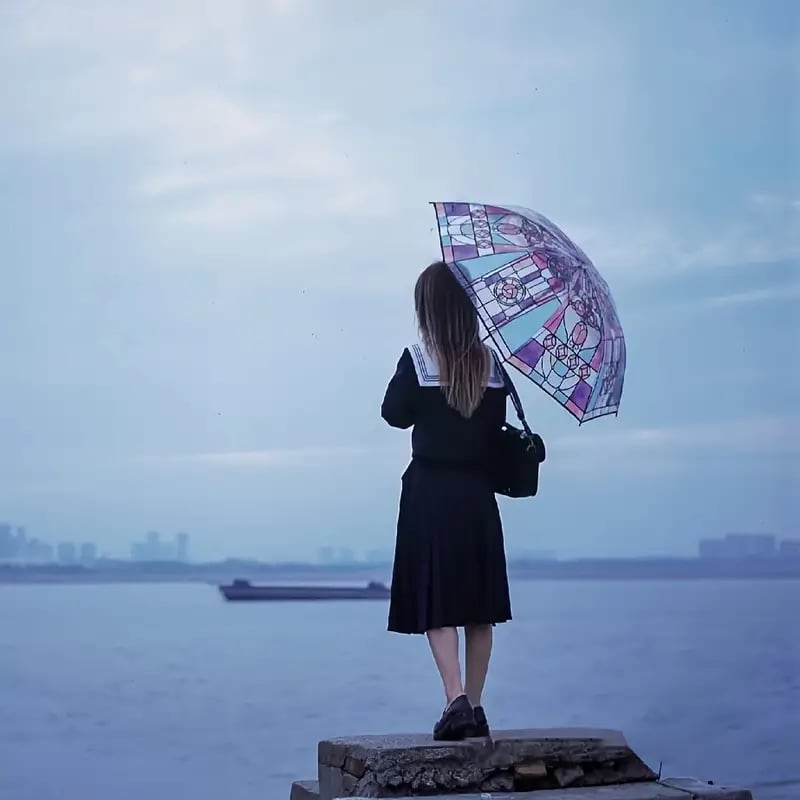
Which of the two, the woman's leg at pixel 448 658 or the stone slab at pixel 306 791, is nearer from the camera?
the woman's leg at pixel 448 658

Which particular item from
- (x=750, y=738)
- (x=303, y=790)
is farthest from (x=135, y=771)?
(x=750, y=738)

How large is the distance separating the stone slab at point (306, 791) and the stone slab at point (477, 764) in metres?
0.28

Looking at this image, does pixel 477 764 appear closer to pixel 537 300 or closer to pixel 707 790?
pixel 707 790

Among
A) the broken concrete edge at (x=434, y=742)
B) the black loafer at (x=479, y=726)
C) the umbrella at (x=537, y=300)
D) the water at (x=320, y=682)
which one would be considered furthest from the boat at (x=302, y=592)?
the umbrella at (x=537, y=300)

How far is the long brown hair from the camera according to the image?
3.10 meters

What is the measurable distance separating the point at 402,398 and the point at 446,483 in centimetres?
22

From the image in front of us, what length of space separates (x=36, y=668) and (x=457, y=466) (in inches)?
104

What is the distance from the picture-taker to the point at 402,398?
3.08m

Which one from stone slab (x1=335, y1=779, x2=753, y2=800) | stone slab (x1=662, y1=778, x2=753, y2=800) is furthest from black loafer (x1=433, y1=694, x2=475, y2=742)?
stone slab (x1=662, y1=778, x2=753, y2=800)

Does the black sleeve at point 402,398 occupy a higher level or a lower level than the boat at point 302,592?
higher

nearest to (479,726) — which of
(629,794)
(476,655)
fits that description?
(476,655)

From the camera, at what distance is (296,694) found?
5.64 m

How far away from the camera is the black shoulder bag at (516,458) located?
317 cm

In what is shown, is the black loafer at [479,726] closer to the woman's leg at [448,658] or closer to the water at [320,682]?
the woman's leg at [448,658]
